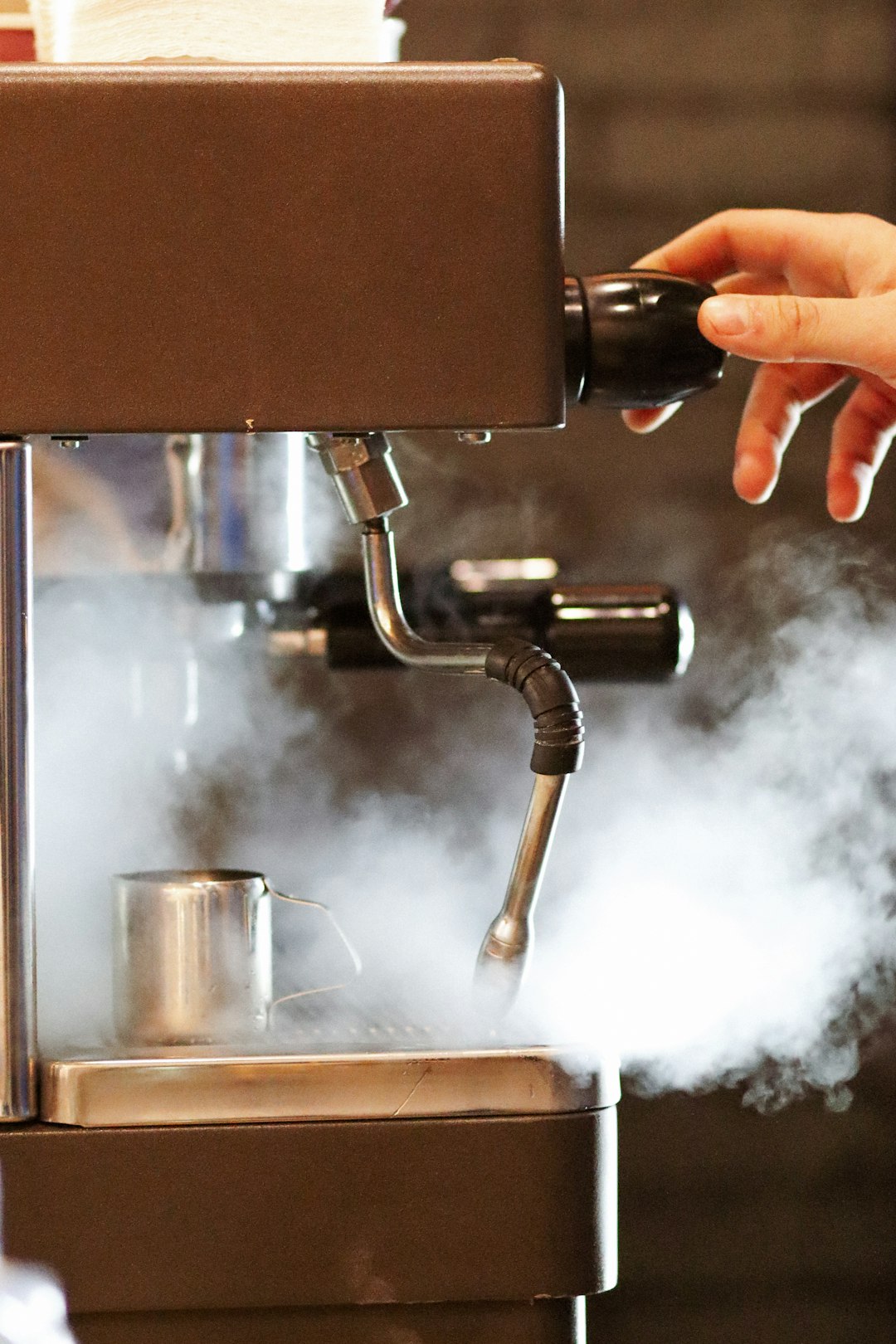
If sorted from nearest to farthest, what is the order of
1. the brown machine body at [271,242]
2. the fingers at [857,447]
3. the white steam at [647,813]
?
the brown machine body at [271,242] → the fingers at [857,447] → the white steam at [647,813]

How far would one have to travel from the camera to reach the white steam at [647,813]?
114 cm

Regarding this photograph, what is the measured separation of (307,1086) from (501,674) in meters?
0.21

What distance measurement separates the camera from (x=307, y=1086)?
0.60m

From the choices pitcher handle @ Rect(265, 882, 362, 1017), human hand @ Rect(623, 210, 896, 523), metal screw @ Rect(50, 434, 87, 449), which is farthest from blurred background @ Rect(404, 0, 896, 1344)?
metal screw @ Rect(50, 434, 87, 449)

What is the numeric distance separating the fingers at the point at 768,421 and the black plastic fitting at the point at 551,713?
38 cm

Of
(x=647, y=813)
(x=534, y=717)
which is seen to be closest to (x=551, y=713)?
(x=534, y=717)

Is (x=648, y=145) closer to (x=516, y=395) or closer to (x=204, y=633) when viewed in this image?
(x=204, y=633)

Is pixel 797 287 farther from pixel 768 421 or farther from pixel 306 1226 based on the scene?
pixel 306 1226

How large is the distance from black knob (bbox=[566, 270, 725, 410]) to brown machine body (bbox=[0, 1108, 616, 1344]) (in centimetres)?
34

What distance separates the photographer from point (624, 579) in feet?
3.97

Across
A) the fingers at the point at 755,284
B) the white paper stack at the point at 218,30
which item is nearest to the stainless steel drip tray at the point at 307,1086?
the white paper stack at the point at 218,30

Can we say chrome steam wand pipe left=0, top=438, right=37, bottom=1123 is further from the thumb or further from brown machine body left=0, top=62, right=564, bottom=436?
the thumb

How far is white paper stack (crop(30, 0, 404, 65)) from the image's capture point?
0.60 m

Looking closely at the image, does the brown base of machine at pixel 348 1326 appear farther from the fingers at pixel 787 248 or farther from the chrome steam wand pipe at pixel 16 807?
the fingers at pixel 787 248
